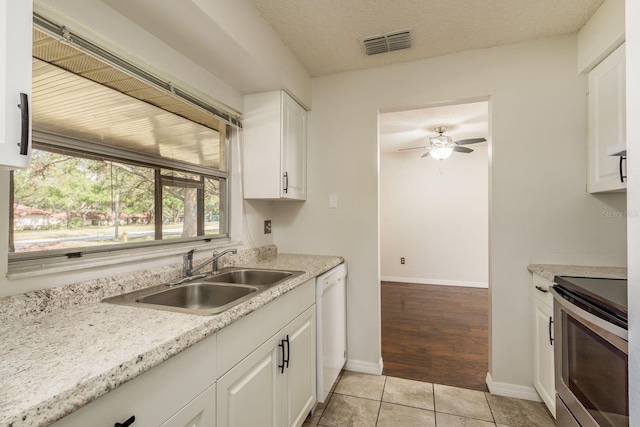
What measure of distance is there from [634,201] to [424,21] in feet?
5.22

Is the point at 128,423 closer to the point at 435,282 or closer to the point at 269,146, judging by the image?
the point at 269,146

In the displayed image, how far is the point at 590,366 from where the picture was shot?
3.65ft

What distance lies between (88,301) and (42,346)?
0.44 metres

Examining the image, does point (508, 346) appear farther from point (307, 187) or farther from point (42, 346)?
point (42, 346)

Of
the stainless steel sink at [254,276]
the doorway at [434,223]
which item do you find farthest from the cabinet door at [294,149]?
the doorway at [434,223]

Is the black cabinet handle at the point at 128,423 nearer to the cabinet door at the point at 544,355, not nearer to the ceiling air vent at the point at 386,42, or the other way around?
the cabinet door at the point at 544,355

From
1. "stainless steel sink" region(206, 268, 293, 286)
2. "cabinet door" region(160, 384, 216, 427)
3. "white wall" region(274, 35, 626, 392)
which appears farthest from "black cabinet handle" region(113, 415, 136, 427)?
"white wall" region(274, 35, 626, 392)

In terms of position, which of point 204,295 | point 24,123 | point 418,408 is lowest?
point 418,408

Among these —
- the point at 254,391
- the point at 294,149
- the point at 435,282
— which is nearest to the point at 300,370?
the point at 254,391

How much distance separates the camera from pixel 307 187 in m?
2.51

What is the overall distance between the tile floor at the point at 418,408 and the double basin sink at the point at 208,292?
923 millimetres

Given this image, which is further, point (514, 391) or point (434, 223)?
point (434, 223)

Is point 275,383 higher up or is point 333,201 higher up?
point 333,201

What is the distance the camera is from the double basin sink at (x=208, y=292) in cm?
120
